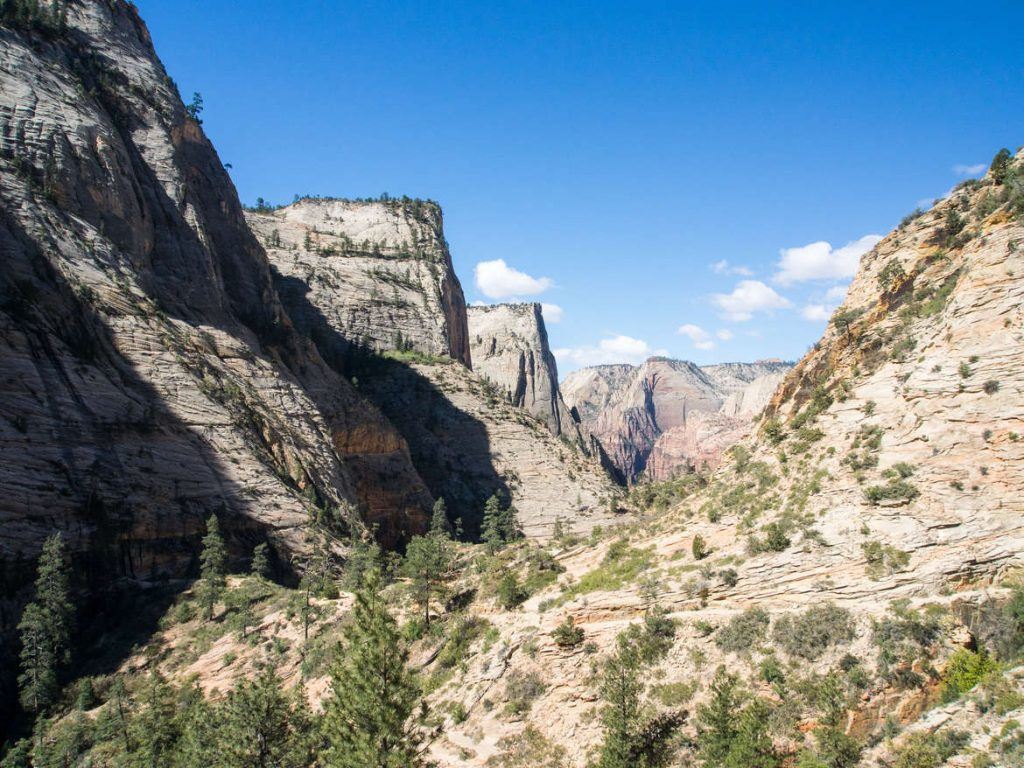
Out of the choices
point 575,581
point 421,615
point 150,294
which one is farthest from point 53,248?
point 575,581

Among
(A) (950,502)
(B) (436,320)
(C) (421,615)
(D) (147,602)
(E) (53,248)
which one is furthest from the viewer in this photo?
(B) (436,320)

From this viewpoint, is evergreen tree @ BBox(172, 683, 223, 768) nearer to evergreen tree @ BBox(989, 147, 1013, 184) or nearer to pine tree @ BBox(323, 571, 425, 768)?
pine tree @ BBox(323, 571, 425, 768)

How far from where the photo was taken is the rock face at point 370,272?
361 ft

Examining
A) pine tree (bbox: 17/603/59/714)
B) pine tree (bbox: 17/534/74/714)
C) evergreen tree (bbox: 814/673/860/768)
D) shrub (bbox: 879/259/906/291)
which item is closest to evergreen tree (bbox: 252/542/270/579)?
pine tree (bbox: 17/534/74/714)

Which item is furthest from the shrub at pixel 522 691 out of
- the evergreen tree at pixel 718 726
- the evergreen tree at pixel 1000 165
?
the evergreen tree at pixel 1000 165

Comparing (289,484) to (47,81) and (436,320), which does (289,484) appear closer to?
(47,81)

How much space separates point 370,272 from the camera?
119 metres

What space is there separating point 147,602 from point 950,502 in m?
44.8

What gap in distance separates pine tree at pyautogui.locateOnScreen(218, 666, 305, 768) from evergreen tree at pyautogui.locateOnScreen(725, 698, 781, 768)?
15.7 meters

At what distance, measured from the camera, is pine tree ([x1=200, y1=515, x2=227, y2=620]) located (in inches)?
1529

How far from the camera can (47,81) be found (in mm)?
61938

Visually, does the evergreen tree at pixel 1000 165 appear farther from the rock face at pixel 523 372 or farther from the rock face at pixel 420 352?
the rock face at pixel 523 372

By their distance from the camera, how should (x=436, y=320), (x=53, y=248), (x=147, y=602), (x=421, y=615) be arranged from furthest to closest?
(x=436, y=320), (x=53, y=248), (x=147, y=602), (x=421, y=615)

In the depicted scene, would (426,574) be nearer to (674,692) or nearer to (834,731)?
(674,692)
